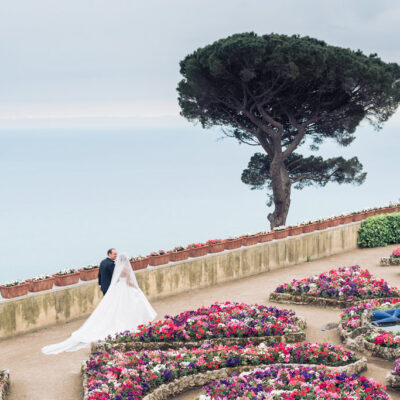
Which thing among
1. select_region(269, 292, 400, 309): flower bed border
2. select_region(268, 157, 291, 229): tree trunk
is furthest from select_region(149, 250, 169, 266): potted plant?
select_region(268, 157, 291, 229): tree trunk

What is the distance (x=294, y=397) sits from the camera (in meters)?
7.64

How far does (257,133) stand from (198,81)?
141 inches

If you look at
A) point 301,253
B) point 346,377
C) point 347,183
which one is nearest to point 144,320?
point 346,377

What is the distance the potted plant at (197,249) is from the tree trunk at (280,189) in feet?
37.4

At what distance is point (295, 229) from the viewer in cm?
1853

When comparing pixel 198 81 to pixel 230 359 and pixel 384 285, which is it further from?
pixel 230 359

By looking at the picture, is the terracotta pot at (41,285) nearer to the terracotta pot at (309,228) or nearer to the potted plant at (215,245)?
the potted plant at (215,245)

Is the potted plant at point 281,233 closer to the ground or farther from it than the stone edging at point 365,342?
farther from it

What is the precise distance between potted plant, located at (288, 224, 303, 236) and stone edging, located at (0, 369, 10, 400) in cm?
1089

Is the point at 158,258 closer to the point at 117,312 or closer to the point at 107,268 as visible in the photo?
the point at 107,268

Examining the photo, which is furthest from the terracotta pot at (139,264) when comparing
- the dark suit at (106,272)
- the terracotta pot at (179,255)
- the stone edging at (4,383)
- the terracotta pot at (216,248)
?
the stone edging at (4,383)

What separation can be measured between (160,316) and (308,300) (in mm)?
3183

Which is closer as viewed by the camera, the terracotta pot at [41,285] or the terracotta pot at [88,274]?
the terracotta pot at [41,285]

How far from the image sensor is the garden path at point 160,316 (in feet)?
29.5
